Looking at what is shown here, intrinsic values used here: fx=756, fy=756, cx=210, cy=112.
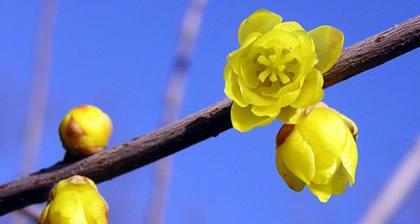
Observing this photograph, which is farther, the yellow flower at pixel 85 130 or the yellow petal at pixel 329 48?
the yellow flower at pixel 85 130

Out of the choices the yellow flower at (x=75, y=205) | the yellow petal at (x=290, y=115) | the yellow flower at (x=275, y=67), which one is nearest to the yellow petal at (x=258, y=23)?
the yellow flower at (x=275, y=67)

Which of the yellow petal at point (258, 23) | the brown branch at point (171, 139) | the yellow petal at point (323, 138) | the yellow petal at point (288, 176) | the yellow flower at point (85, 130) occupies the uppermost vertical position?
the yellow flower at point (85, 130)

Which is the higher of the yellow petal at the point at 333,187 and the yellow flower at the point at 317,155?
the yellow flower at the point at 317,155

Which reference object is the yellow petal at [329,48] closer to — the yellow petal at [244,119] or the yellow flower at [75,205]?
the yellow petal at [244,119]

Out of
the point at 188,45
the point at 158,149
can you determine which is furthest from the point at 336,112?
the point at 188,45

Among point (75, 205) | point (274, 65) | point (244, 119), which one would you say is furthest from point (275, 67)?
point (75, 205)

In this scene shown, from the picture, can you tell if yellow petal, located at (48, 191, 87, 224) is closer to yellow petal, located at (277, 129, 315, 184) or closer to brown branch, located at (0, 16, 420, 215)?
brown branch, located at (0, 16, 420, 215)

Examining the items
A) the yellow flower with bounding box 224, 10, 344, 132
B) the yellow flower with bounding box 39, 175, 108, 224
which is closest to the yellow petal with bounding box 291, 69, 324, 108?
the yellow flower with bounding box 224, 10, 344, 132

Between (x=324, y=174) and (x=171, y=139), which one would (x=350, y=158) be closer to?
(x=324, y=174)
